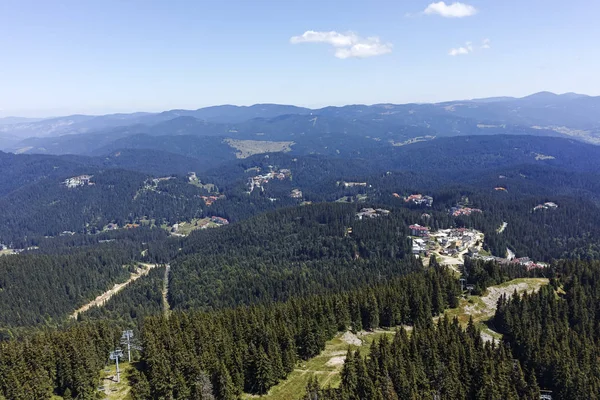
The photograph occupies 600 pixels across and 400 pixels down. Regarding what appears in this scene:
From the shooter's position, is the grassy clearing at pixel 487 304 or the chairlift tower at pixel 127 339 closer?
the chairlift tower at pixel 127 339

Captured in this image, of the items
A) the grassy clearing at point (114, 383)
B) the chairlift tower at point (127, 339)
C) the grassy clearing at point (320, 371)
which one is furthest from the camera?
the chairlift tower at point (127, 339)

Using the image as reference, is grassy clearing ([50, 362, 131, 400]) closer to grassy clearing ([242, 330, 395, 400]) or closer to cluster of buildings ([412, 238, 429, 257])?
grassy clearing ([242, 330, 395, 400])

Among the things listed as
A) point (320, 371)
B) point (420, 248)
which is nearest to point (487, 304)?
point (320, 371)

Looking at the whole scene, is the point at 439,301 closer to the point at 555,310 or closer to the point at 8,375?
the point at 555,310

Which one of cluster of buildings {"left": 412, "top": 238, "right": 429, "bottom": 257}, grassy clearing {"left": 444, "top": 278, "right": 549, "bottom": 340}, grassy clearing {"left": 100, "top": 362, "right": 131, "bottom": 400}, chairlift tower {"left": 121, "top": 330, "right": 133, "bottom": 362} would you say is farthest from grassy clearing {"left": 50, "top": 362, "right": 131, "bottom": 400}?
cluster of buildings {"left": 412, "top": 238, "right": 429, "bottom": 257}

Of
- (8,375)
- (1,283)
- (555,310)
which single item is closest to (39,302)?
(1,283)

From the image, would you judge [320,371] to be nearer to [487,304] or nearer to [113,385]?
[113,385]

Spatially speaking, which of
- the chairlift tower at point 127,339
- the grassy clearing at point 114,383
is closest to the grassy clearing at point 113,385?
the grassy clearing at point 114,383

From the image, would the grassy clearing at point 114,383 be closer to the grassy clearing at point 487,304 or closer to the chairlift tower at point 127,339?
the chairlift tower at point 127,339

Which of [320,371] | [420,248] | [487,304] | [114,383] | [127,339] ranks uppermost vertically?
[127,339]
